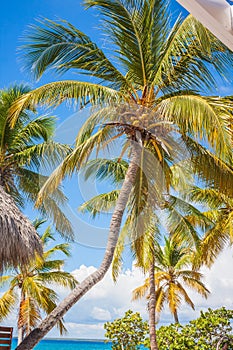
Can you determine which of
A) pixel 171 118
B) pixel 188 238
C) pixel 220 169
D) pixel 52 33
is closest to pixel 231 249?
pixel 188 238

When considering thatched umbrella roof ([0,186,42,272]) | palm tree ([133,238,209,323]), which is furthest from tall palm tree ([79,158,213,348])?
palm tree ([133,238,209,323])

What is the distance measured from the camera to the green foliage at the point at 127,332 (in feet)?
36.8

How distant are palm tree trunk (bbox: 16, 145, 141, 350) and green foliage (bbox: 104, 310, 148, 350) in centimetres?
593

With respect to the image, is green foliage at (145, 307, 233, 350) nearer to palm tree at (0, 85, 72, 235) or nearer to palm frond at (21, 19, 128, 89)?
palm tree at (0, 85, 72, 235)

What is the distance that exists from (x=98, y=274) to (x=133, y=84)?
257 centimetres

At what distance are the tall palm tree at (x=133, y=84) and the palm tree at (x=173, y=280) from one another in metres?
6.05

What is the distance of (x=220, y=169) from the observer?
616cm

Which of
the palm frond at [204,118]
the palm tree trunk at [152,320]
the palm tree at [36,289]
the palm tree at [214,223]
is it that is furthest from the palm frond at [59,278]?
the palm frond at [204,118]

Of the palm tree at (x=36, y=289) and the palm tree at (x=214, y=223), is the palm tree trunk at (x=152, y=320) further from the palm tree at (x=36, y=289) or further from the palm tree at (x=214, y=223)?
the palm tree at (x=36, y=289)

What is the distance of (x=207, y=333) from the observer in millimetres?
9500

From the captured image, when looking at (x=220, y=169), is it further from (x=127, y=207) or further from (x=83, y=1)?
(x=83, y=1)

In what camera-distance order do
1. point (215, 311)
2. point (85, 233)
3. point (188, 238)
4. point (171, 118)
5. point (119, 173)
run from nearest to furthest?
point (85, 233)
point (171, 118)
point (119, 173)
point (188, 238)
point (215, 311)

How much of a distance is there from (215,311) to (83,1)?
6.12m

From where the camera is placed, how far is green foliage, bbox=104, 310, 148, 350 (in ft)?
36.8
